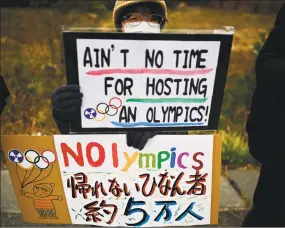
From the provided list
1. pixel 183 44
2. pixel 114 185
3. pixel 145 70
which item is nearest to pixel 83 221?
pixel 114 185

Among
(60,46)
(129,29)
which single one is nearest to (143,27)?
(129,29)

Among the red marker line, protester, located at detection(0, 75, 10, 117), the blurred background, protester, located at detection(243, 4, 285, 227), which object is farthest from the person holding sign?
the blurred background

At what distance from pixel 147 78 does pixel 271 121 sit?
0.71 metres

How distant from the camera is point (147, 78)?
5.34 ft

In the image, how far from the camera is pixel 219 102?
1713 mm

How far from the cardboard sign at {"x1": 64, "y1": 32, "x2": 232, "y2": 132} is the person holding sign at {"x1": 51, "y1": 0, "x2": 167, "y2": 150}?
4 centimetres

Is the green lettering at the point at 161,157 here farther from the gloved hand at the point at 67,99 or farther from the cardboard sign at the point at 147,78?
the gloved hand at the point at 67,99

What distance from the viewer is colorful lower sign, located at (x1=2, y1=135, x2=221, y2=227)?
178 centimetres

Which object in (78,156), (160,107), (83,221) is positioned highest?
(160,107)

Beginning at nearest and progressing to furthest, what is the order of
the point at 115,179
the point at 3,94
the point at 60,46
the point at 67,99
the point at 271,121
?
the point at 67,99 → the point at 3,94 → the point at 115,179 → the point at 271,121 → the point at 60,46

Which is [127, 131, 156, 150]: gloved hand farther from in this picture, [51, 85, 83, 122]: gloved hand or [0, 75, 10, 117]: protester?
[0, 75, 10, 117]: protester

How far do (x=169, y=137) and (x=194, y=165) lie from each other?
0.60 ft

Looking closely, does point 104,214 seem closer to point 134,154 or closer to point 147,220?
point 147,220

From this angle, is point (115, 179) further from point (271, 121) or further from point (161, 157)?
point (271, 121)
